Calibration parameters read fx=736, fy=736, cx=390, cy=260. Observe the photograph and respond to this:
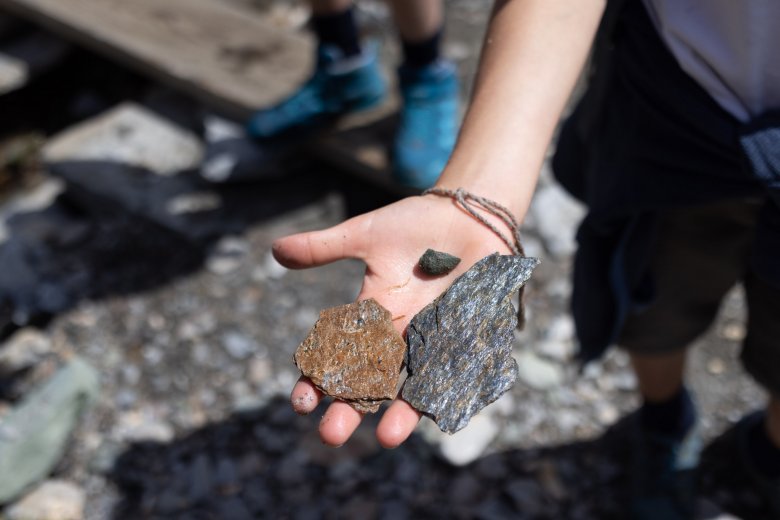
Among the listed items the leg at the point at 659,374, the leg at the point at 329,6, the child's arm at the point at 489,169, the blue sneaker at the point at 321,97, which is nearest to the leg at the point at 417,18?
the leg at the point at 329,6

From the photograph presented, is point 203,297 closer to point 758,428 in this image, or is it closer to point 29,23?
point 758,428

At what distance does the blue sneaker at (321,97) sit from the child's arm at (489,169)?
1.69m

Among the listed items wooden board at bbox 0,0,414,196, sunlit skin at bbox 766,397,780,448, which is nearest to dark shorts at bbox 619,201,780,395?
sunlit skin at bbox 766,397,780,448

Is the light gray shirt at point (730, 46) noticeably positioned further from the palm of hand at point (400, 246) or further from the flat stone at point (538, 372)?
the flat stone at point (538, 372)

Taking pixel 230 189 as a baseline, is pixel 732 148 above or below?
above

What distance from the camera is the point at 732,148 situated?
5.20 ft

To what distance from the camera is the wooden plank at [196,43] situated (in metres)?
3.62

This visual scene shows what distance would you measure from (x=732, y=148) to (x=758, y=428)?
1.29 meters

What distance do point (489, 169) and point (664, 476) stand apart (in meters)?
1.39

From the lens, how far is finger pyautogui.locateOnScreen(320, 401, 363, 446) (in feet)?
4.48

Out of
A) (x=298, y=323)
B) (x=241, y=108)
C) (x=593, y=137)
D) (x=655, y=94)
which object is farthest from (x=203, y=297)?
(x=655, y=94)

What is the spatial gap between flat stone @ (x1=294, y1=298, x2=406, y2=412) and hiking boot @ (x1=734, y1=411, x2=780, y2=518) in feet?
4.97

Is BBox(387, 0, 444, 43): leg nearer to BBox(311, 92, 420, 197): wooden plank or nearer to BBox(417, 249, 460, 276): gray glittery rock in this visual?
BBox(311, 92, 420, 197): wooden plank

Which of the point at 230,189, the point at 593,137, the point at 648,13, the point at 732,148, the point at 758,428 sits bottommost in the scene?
the point at 230,189
